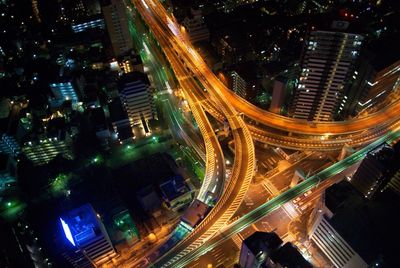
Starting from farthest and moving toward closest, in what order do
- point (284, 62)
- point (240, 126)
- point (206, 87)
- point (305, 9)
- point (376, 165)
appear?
point (305, 9) < point (284, 62) < point (206, 87) < point (240, 126) < point (376, 165)

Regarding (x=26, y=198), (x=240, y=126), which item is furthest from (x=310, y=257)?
(x=26, y=198)

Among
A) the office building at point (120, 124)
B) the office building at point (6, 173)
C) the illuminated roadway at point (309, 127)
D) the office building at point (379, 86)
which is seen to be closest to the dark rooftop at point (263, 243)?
the illuminated roadway at point (309, 127)

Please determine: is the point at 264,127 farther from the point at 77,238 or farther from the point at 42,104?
the point at 42,104

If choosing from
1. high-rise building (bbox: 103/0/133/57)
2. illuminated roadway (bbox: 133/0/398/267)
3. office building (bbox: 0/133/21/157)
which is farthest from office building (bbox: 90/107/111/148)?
high-rise building (bbox: 103/0/133/57)

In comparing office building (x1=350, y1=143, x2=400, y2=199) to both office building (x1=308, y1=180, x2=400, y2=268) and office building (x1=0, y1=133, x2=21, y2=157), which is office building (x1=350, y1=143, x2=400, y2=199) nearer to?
office building (x1=308, y1=180, x2=400, y2=268)

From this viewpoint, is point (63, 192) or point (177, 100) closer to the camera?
point (63, 192)

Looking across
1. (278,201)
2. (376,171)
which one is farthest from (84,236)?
(376,171)

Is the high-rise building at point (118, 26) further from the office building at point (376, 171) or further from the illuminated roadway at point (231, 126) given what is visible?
the office building at point (376, 171)
